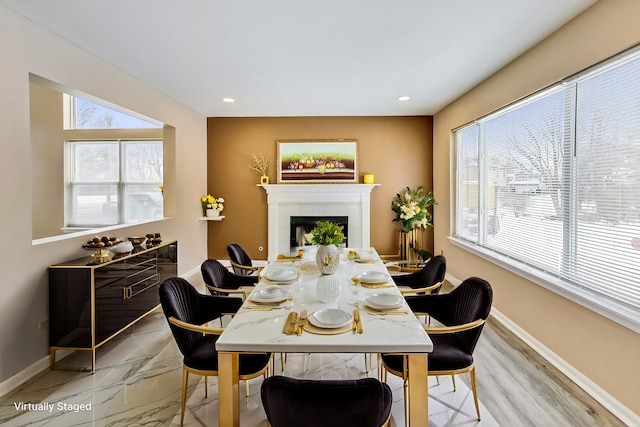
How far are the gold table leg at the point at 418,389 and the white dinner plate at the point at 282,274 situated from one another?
1.11 m

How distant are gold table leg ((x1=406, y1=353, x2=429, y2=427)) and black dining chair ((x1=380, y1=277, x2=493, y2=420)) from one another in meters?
0.18

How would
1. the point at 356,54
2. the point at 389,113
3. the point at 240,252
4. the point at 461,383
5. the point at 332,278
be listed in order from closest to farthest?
the point at 332,278, the point at 461,383, the point at 356,54, the point at 240,252, the point at 389,113

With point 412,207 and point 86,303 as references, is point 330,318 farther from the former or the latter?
point 412,207

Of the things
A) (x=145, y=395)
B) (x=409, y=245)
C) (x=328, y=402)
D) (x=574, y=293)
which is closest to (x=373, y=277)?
(x=328, y=402)

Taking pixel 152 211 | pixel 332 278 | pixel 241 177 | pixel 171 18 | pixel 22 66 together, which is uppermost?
pixel 171 18

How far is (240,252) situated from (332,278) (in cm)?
173

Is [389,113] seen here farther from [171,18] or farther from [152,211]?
[152,211]

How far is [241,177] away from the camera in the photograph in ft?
18.4

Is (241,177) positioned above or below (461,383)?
above

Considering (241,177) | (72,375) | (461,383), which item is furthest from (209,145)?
(461,383)

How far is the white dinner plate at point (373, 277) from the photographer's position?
2.28 m

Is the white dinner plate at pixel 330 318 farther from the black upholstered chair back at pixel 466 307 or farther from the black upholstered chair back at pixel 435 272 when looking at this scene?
the black upholstered chair back at pixel 435 272

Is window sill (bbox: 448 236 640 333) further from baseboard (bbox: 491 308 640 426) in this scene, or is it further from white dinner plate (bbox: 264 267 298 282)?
white dinner plate (bbox: 264 267 298 282)

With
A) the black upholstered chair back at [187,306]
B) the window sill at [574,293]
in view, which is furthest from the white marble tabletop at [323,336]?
the window sill at [574,293]
